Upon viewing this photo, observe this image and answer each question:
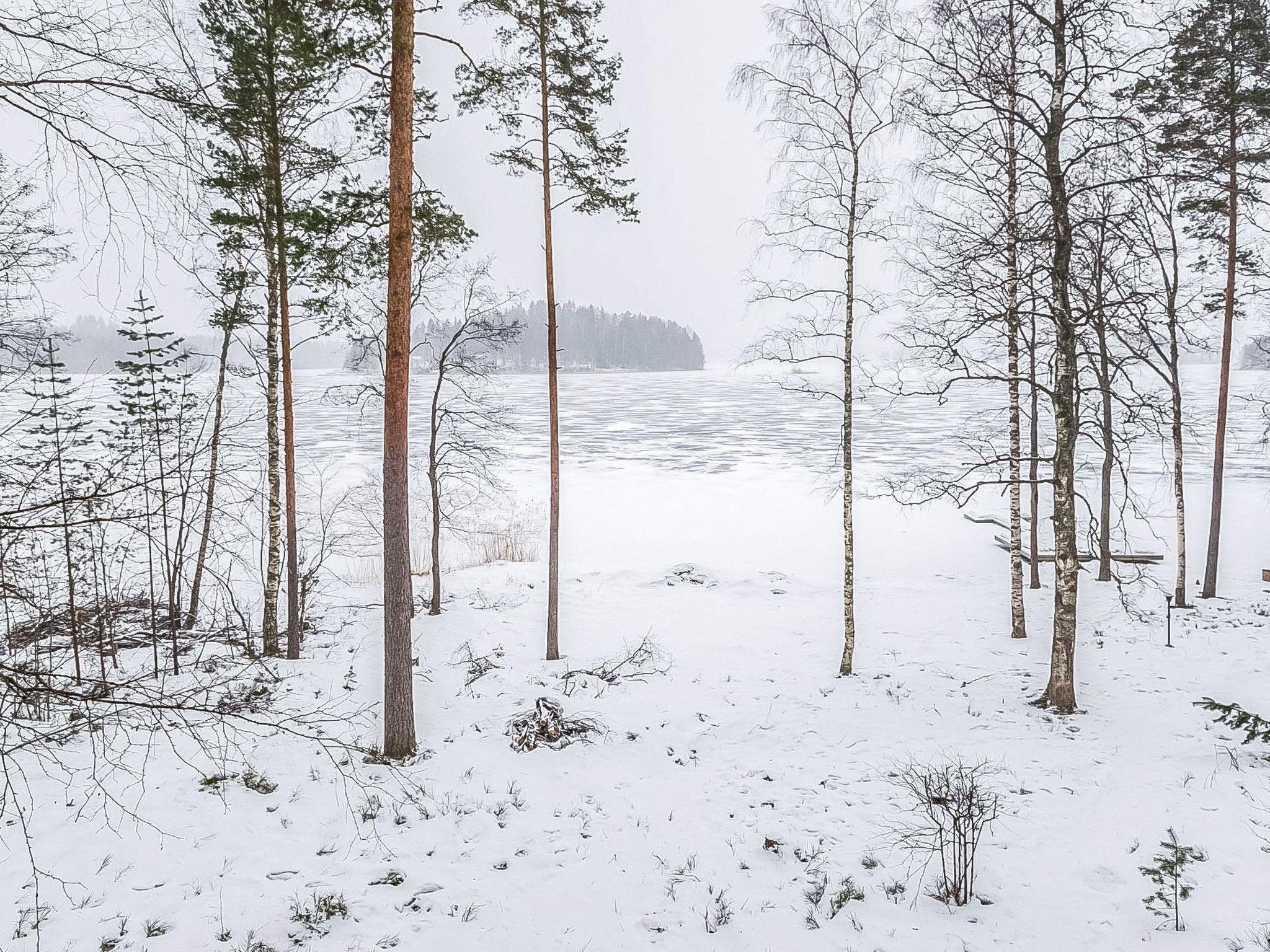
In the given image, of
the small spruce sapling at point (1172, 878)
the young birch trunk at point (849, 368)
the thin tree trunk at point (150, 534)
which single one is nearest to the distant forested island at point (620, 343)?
the young birch trunk at point (849, 368)

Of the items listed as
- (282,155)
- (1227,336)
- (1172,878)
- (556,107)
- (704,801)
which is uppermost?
(556,107)

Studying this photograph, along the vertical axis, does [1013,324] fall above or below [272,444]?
above

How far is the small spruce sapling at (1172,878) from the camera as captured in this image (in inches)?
199

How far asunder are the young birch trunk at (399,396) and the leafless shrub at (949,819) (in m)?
5.84

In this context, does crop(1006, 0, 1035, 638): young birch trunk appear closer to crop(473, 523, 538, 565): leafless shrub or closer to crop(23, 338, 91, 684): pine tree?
crop(23, 338, 91, 684): pine tree

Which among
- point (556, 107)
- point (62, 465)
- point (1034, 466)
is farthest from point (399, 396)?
point (1034, 466)

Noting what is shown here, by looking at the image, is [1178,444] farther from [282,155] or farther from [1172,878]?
[282,155]

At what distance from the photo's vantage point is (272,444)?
35.2 ft

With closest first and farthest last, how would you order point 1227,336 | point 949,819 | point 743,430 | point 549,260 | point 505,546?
point 949,819 < point 549,260 < point 1227,336 < point 505,546 < point 743,430

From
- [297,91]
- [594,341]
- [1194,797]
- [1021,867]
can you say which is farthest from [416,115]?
[594,341]

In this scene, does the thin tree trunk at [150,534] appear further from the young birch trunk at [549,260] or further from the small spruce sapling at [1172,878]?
the small spruce sapling at [1172,878]

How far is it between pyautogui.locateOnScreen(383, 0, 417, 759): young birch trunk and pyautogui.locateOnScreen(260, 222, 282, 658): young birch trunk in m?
3.75

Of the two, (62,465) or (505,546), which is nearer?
(62,465)

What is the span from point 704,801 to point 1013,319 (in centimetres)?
824
